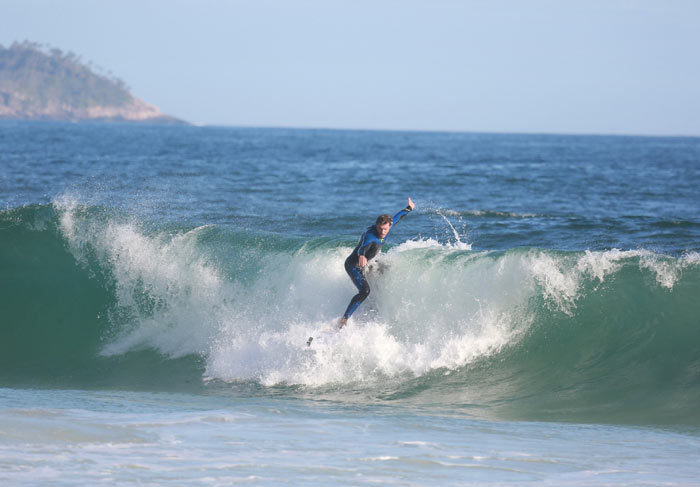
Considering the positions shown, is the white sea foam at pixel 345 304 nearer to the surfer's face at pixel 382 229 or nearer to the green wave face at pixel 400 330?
the green wave face at pixel 400 330

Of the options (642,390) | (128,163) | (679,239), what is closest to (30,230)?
(642,390)

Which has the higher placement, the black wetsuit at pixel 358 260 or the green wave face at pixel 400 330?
the black wetsuit at pixel 358 260

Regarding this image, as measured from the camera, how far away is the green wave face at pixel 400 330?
8.94 m

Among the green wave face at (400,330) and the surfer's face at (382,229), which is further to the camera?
the surfer's face at (382,229)

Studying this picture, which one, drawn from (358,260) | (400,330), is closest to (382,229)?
(358,260)

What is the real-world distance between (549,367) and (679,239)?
8.23 metres

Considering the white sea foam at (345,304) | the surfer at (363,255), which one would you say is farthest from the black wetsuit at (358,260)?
the white sea foam at (345,304)

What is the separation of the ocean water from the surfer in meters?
0.40

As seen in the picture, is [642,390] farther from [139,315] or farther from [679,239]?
[679,239]

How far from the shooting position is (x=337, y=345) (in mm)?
9508

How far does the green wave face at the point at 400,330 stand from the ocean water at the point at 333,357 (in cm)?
3

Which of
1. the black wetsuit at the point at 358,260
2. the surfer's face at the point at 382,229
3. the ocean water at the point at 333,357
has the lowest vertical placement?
the ocean water at the point at 333,357

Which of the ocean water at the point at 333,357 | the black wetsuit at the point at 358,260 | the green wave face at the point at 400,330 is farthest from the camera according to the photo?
the black wetsuit at the point at 358,260

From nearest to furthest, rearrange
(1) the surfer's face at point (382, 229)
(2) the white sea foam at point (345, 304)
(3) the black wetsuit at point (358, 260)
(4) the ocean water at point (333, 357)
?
(4) the ocean water at point (333, 357) < (1) the surfer's face at point (382, 229) < (3) the black wetsuit at point (358, 260) < (2) the white sea foam at point (345, 304)
